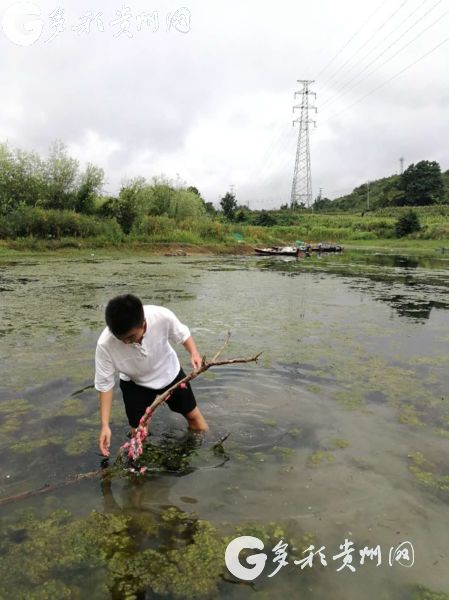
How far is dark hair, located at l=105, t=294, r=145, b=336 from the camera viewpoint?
306 centimetres

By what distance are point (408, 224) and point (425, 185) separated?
3516 centimetres

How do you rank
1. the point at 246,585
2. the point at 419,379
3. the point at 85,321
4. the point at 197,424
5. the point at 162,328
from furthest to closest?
the point at 85,321, the point at 419,379, the point at 197,424, the point at 162,328, the point at 246,585

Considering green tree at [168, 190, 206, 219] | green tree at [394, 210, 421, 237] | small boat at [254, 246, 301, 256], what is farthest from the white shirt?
green tree at [394, 210, 421, 237]

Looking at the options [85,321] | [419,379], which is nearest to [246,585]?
[419,379]

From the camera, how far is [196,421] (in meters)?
4.39

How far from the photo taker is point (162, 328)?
3734mm

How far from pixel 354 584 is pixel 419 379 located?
4.04 meters

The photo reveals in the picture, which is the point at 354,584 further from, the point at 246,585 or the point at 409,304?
the point at 409,304

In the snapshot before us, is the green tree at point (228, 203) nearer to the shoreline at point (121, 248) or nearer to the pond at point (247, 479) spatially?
the shoreline at point (121, 248)

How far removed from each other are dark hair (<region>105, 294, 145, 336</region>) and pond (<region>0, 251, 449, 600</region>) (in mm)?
1331

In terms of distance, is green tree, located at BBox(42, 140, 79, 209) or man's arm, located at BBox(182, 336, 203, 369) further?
green tree, located at BBox(42, 140, 79, 209)

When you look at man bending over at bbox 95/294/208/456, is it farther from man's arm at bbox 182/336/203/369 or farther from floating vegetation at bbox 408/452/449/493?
floating vegetation at bbox 408/452/449/493

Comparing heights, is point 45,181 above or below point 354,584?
above

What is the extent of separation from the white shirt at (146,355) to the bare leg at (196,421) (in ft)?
1.72
